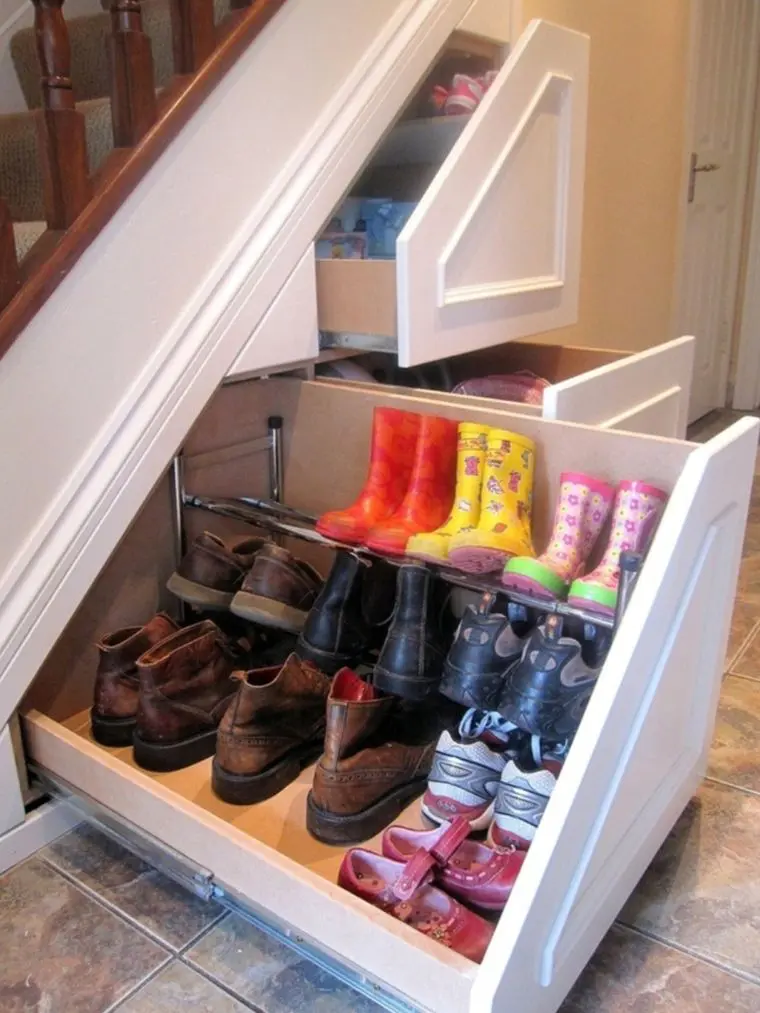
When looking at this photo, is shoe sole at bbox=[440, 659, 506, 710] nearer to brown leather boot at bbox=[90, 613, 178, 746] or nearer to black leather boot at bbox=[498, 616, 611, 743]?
black leather boot at bbox=[498, 616, 611, 743]

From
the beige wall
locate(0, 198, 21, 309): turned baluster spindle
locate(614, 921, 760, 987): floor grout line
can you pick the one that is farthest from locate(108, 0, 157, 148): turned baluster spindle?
the beige wall

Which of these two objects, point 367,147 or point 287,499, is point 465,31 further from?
point 287,499

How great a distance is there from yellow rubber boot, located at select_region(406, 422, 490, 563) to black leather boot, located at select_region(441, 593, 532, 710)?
134mm

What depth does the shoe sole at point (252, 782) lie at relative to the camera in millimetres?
1174

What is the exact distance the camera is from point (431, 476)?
1.30 metres

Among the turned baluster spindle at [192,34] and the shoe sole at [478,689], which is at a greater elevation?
the turned baluster spindle at [192,34]

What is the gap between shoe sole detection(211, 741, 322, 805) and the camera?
3.85ft

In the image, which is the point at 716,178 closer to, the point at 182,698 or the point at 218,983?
the point at 182,698

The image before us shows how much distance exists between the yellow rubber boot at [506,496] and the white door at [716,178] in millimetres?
2183

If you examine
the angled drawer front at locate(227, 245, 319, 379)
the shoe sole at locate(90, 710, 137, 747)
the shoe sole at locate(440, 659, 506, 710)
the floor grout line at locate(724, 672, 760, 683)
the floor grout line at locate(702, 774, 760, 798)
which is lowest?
the floor grout line at locate(702, 774, 760, 798)

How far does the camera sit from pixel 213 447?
5.03 feet

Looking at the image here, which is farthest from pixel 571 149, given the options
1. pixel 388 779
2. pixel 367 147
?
pixel 388 779

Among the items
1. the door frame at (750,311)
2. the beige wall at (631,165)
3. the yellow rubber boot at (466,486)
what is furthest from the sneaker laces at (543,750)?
the door frame at (750,311)

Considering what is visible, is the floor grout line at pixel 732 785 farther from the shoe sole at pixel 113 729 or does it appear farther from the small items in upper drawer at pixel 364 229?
the small items in upper drawer at pixel 364 229
